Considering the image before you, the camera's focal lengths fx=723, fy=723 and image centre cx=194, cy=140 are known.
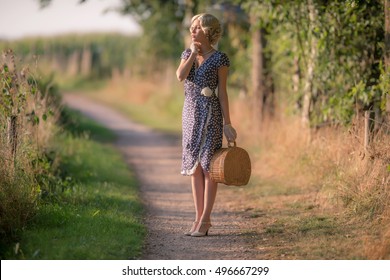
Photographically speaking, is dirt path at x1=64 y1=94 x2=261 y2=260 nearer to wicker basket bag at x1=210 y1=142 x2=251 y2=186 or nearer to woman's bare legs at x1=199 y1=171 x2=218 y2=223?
woman's bare legs at x1=199 y1=171 x2=218 y2=223

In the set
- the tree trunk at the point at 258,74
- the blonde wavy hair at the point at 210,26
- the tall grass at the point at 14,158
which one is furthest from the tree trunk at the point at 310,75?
the tall grass at the point at 14,158

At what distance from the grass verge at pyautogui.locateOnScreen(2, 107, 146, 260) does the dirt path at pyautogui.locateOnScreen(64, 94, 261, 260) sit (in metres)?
0.20

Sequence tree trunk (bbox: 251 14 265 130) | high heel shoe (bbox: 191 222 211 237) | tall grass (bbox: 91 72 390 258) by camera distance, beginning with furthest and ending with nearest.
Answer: tree trunk (bbox: 251 14 265 130) → tall grass (bbox: 91 72 390 258) → high heel shoe (bbox: 191 222 211 237)

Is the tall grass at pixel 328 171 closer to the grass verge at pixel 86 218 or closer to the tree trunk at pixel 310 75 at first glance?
the tree trunk at pixel 310 75

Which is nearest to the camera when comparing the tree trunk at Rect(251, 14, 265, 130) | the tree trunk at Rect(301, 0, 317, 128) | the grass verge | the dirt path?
the grass verge

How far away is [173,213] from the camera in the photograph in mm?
8820

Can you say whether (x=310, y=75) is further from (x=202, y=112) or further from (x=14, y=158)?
(x=14, y=158)

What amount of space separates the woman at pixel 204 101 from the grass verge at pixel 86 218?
946 mm

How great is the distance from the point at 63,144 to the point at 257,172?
351cm

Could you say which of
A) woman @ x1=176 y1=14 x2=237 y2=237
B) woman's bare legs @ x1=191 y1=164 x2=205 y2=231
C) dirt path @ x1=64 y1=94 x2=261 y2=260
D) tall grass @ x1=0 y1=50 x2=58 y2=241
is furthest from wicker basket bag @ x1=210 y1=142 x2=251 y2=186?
tall grass @ x1=0 y1=50 x2=58 y2=241

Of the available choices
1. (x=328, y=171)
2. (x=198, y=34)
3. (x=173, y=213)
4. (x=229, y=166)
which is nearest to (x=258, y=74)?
(x=328, y=171)

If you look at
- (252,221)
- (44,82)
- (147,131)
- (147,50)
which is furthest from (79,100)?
(252,221)

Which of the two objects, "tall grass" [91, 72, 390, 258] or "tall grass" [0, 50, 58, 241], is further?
"tall grass" [91, 72, 390, 258]

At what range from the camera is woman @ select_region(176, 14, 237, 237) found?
708cm
